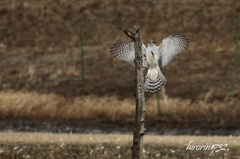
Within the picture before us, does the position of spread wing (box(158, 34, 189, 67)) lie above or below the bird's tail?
above

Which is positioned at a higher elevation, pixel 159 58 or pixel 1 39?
pixel 1 39

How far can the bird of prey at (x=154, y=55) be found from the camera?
33.5 ft

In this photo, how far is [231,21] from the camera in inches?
1375

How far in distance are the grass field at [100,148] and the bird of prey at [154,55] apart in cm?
304

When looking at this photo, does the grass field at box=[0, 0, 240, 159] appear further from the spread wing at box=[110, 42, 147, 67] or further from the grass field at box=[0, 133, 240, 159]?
the spread wing at box=[110, 42, 147, 67]

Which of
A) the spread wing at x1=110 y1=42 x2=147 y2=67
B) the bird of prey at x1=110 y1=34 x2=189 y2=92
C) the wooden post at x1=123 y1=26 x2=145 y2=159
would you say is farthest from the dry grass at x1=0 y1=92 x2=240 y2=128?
the wooden post at x1=123 y1=26 x2=145 y2=159

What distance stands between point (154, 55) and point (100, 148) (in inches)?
155

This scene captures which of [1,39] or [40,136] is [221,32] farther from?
[40,136]

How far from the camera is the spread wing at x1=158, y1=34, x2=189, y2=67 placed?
1070cm

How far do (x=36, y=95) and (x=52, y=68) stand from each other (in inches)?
207

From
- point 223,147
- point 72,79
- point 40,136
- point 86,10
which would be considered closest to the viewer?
point 223,147

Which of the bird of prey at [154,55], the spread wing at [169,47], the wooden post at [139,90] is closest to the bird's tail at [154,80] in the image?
the bird of prey at [154,55]

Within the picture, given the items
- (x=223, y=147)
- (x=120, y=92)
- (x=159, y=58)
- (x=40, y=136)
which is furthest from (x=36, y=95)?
(x=159, y=58)

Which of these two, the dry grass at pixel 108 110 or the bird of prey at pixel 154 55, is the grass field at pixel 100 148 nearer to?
the bird of prey at pixel 154 55
